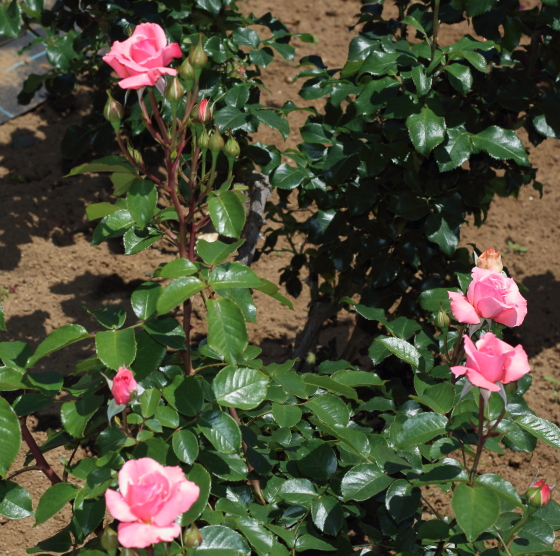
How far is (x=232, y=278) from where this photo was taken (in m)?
1.17

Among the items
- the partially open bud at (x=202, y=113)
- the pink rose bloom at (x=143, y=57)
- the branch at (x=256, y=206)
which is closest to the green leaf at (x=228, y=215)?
the partially open bud at (x=202, y=113)

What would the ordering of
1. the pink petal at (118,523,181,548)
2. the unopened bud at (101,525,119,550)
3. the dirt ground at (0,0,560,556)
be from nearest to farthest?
the pink petal at (118,523,181,548) < the unopened bud at (101,525,119,550) < the dirt ground at (0,0,560,556)

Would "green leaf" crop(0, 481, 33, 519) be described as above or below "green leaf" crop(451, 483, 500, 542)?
below

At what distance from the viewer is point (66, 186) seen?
3443 mm

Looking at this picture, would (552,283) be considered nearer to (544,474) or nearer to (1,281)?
(544,474)

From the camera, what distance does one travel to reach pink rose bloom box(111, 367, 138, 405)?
1.02 metres

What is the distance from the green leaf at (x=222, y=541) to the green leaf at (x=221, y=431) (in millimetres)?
147

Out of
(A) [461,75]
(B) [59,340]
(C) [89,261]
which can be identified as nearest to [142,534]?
(B) [59,340]

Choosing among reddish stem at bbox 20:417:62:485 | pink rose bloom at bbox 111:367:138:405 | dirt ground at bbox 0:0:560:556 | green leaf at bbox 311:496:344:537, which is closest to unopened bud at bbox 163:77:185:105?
pink rose bloom at bbox 111:367:138:405

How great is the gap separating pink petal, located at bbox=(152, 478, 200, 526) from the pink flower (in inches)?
17.0

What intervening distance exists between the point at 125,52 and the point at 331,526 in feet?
3.19

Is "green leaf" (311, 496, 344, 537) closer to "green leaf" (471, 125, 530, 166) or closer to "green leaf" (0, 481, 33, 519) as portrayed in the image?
"green leaf" (0, 481, 33, 519)

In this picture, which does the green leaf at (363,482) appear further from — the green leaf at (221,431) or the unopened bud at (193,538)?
the unopened bud at (193,538)

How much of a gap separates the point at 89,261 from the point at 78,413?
1.99m
